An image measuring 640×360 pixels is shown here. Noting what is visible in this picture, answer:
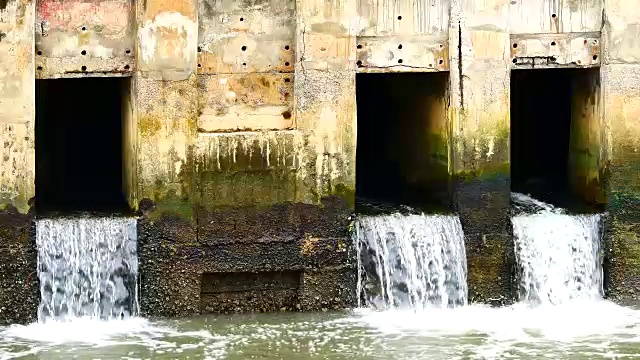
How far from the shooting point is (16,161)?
1273cm

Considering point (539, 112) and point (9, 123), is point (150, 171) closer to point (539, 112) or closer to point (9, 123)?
point (9, 123)

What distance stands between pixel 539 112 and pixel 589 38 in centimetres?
268

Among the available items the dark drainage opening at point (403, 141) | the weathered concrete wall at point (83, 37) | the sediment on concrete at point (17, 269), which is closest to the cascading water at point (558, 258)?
the dark drainage opening at point (403, 141)

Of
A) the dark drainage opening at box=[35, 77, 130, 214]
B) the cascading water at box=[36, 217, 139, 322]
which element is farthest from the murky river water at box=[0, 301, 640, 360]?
the dark drainage opening at box=[35, 77, 130, 214]

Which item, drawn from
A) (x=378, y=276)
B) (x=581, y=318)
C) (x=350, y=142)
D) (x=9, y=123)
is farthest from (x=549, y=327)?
(x=9, y=123)

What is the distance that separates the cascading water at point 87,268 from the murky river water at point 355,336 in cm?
14

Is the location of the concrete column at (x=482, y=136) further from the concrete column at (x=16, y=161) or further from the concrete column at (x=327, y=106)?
the concrete column at (x=16, y=161)

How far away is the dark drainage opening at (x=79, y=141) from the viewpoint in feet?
49.9

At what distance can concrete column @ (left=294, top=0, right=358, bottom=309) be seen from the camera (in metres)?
13.3

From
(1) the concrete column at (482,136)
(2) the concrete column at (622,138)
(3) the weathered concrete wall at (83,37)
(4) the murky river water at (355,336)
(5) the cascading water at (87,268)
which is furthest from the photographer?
(2) the concrete column at (622,138)

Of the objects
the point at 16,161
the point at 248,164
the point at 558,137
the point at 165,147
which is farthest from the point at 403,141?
the point at 16,161

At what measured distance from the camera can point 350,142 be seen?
13.5 meters

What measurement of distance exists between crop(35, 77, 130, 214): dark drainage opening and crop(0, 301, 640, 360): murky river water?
2.61 meters

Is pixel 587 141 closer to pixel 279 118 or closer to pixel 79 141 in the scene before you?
pixel 279 118
